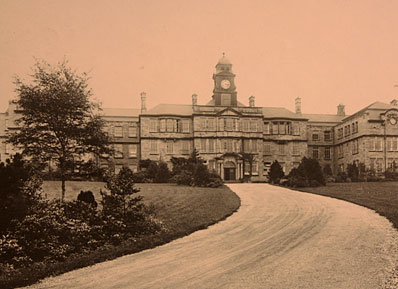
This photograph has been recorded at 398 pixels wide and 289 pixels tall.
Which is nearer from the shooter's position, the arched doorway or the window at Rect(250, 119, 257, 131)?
the arched doorway

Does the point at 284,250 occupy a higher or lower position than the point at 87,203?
lower

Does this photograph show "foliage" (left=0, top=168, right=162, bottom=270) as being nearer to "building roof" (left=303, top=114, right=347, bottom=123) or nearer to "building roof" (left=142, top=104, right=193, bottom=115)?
"building roof" (left=142, top=104, right=193, bottom=115)

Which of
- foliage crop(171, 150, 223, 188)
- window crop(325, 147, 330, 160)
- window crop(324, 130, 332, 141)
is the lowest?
foliage crop(171, 150, 223, 188)

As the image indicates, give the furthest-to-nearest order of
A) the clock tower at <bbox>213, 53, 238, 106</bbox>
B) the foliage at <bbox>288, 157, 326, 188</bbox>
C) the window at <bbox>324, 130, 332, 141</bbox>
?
the window at <bbox>324, 130, 332, 141</bbox>
the clock tower at <bbox>213, 53, 238, 106</bbox>
the foliage at <bbox>288, 157, 326, 188</bbox>

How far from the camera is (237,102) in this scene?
187 ft

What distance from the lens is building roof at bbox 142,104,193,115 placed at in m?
54.8

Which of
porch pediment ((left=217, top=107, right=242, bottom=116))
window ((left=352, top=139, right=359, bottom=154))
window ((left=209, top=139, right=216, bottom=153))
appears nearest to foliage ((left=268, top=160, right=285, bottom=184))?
window ((left=209, top=139, right=216, bottom=153))

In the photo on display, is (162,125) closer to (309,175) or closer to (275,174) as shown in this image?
(275,174)

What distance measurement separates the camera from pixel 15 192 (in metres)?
11.2

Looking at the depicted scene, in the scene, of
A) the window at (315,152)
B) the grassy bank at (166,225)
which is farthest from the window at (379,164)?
the grassy bank at (166,225)

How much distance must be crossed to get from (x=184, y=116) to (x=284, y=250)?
44.2 m

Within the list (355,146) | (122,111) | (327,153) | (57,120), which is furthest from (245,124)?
(57,120)

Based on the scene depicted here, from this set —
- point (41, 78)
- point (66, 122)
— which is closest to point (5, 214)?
point (66, 122)

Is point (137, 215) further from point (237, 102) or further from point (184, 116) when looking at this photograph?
point (237, 102)
